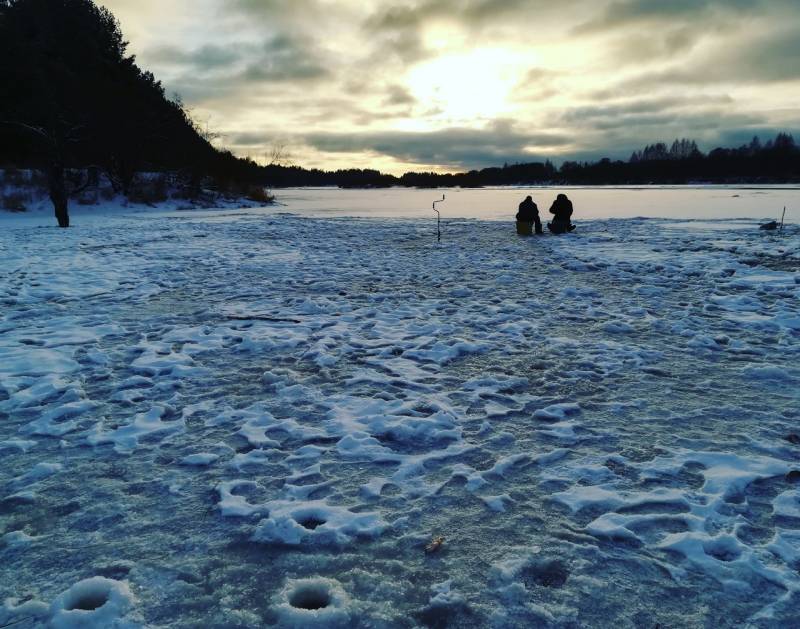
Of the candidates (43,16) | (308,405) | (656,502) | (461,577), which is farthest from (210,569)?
(43,16)

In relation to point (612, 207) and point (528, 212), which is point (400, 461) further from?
point (612, 207)

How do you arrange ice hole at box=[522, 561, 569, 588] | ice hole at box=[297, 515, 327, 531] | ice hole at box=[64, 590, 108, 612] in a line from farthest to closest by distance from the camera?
ice hole at box=[297, 515, 327, 531] → ice hole at box=[522, 561, 569, 588] → ice hole at box=[64, 590, 108, 612]

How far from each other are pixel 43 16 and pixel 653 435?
49.5 m

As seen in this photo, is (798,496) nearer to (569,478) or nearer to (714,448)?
(714,448)

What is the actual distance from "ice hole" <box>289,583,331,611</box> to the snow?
0.01 meters

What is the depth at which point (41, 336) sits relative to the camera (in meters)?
6.08

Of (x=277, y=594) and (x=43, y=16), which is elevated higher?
(x=43, y=16)

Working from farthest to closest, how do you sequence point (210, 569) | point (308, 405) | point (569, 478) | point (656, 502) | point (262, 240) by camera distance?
point (262, 240), point (308, 405), point (569, 478), point (656, 502), point (210, 569)

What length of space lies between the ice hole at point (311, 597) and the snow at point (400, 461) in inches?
0.4

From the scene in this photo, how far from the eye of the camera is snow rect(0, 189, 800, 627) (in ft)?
7.10

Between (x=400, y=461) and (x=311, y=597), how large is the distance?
1284mm

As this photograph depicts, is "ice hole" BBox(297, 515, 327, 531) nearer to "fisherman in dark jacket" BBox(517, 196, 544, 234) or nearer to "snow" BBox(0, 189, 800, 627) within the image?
"snow" BBox(0, 189, 800, 627)

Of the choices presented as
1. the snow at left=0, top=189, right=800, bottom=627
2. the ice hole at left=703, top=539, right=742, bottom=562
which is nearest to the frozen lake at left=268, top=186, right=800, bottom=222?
the snow at left=0, top=189, right=800, bottom=627

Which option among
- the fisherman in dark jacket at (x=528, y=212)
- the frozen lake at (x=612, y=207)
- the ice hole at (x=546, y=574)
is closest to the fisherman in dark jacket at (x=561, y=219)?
the fisherman in dark jacket at (x=528, y=212)
